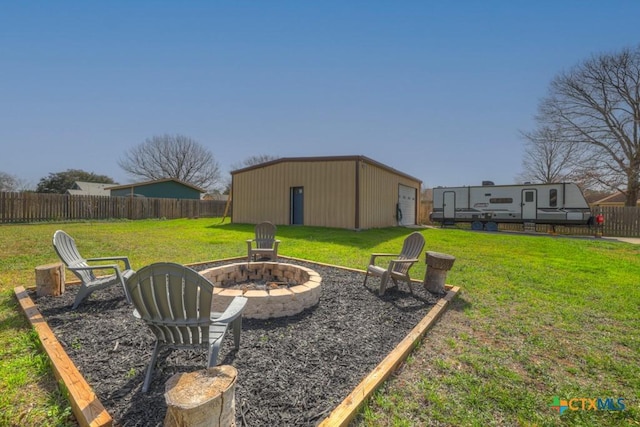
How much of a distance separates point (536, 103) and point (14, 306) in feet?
92.2

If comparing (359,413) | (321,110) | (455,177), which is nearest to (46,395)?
(359,413)

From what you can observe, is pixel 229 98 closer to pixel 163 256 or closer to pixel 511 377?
pixel 163 256

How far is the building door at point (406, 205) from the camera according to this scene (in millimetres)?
17395

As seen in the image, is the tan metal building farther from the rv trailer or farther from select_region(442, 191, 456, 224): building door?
the rv trailer

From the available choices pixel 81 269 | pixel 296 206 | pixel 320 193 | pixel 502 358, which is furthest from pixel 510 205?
pixel 81 269

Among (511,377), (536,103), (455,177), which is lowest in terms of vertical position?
(511,377)

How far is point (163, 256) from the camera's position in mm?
6922

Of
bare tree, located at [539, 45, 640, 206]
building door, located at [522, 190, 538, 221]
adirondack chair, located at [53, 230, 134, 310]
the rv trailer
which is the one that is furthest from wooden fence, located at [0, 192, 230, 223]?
bare tree, located at [539, 45, 640, 206]

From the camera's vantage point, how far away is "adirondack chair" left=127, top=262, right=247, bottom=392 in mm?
1905

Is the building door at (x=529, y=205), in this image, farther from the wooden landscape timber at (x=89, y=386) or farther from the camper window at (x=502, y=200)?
the wooden landscape timber at (x=89, y=386)

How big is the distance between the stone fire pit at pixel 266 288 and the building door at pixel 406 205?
1371 centimetres

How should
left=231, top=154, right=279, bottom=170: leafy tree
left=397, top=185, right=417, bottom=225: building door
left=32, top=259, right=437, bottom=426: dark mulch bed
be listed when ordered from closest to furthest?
left=32, top=259, right=437, bottom=426: dark mulch bed < left=397, top=185, right=417, bottom=225: building door < left=231, top=154, right=279, bottom=170: leafy tree

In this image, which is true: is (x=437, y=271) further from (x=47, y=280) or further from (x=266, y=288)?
(x=47, y=280)

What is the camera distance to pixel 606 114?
59.6 ft
